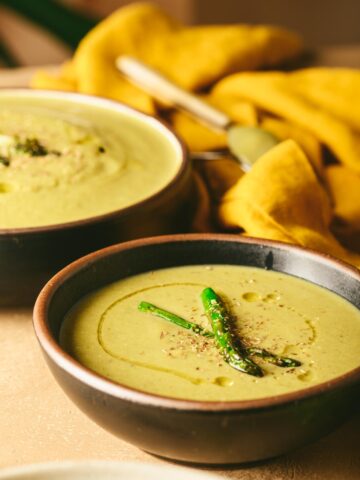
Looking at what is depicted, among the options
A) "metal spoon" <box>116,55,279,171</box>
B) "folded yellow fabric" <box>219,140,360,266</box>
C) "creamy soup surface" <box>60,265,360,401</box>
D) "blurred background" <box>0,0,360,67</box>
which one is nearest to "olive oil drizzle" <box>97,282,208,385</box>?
"creamy soup surface" <box>60,265,360,401</box>

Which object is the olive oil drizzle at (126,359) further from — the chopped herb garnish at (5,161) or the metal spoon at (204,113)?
the metal spoon at (204,113)

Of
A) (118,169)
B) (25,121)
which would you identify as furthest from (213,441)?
(25,121)

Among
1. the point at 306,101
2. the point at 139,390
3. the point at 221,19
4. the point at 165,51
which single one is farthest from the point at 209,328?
the point at 221,19

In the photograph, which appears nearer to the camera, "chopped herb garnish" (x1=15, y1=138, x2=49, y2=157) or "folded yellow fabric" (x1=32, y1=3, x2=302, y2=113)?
"chopped herb garnish" (x1=15, y1=138, x2=49, y2=157)

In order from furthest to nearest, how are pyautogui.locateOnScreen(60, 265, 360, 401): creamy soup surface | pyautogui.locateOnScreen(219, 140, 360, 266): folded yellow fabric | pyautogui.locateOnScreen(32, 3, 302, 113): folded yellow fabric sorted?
1. pyautogui.locateOnScreen(32, 3, 302, 113): folded yellow fabric
2. pyautogui.locateOnScreen(219, 140, 360, 266): folded yellow fabric
3. pyautogui.locateOnScreen(60, 265, 360, 401): creamy soup surface

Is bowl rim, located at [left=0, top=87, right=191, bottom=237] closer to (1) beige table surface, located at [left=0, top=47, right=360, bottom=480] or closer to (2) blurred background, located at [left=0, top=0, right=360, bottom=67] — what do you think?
(1) beige table surface, located at [left=0, top=47, right=360, bottom=480]

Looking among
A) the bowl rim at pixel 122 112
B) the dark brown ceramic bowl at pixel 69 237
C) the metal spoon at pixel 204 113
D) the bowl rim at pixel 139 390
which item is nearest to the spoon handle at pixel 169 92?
the metal spoon at pixel 204 113

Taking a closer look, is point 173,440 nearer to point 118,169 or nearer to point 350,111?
point 118,169
